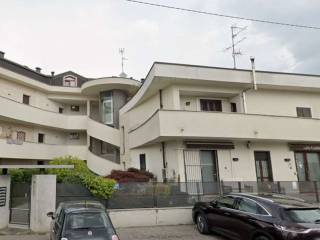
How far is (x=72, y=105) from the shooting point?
1215 inches

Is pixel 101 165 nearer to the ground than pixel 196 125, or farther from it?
nearer to the ground

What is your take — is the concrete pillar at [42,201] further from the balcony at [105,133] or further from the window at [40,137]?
the window at [40,137]

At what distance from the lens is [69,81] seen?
30.6m

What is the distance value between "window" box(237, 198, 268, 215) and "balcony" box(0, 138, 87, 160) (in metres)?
19.0

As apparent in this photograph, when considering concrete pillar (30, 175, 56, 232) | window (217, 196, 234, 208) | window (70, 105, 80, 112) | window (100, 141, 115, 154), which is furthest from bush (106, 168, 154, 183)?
window (70, 105, 80, 112)

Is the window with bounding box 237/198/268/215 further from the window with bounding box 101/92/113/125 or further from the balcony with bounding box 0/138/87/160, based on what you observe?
the balcony with bounding box 0/138/87/160

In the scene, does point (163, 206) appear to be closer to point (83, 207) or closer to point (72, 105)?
point (83, 207)

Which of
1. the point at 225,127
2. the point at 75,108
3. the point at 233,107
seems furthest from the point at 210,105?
the point at 75,108

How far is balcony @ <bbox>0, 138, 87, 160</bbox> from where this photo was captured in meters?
22.8

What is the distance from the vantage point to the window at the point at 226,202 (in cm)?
1000

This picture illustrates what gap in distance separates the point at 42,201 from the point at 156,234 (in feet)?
14.7

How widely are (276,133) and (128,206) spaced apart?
32.3ft

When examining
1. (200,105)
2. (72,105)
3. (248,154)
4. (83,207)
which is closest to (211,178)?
(248,154)

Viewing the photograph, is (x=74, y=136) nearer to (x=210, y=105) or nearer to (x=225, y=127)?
(x=210, y=105)
